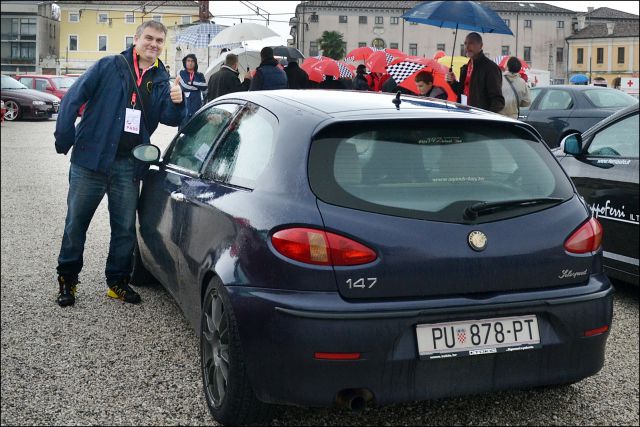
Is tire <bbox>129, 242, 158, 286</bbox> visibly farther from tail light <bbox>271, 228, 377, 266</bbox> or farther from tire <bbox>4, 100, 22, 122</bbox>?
tire <bbox>4, 100, 22, 122</bbox>

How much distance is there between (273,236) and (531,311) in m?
0.99

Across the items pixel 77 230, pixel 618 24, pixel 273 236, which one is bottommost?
pixel 77 230

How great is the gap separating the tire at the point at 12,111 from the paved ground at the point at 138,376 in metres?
23.7

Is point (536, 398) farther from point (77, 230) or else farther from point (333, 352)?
point (77, 230)

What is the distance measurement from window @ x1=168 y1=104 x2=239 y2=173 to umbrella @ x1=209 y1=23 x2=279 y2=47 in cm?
1546

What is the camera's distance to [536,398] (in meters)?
3.81

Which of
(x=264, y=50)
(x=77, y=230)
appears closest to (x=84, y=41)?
(x=264, y=50)

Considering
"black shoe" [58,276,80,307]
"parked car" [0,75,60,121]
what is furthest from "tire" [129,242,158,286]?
"parked car" [0,75,60,121]

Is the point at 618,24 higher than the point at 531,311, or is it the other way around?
the point at 618,24

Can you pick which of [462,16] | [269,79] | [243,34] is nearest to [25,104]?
[243,34]

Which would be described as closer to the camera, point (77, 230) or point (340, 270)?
point (340, 270)

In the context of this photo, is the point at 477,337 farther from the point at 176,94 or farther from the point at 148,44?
the point at 148,44

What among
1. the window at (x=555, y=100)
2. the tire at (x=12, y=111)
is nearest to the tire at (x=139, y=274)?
the window at (x=555, y=100)

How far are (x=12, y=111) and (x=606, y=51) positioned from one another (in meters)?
97.1
